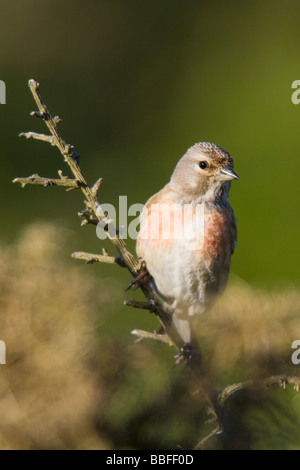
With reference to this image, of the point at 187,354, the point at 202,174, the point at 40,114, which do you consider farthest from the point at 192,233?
the point at 40,114

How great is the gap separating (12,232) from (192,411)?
125 cm

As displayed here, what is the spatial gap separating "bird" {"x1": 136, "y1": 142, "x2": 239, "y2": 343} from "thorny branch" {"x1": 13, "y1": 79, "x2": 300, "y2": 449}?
559 millimetres

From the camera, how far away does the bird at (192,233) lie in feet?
8.21

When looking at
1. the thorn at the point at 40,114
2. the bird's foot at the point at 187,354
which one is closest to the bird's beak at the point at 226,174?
the bird's foot at the point at 187,354

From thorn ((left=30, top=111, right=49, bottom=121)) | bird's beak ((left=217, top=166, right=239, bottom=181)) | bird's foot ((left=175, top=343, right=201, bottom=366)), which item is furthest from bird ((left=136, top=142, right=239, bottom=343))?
thorn ((left=30, top=111, right=49, bottom=121))

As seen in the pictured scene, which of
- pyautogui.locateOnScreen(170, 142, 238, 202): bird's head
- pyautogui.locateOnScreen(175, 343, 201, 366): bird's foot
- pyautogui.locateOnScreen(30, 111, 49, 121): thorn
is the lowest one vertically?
pyautogui.locateOnScreen(175, 343, 201, 366): bird's foot

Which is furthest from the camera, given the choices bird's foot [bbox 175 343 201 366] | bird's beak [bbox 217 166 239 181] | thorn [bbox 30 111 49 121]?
bird's beak [bbox 217 166 239 181]

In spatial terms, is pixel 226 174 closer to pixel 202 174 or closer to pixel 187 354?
pixel 202 174

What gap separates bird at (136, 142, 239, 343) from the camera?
250cm

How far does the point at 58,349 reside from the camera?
216 cm

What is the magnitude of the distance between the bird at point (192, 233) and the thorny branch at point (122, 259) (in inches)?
22.0

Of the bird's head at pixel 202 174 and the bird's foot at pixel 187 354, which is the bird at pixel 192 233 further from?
the bird's foot at pixel 187 354

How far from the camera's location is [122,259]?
1.59 m

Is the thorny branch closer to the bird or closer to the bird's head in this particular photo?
the bird
